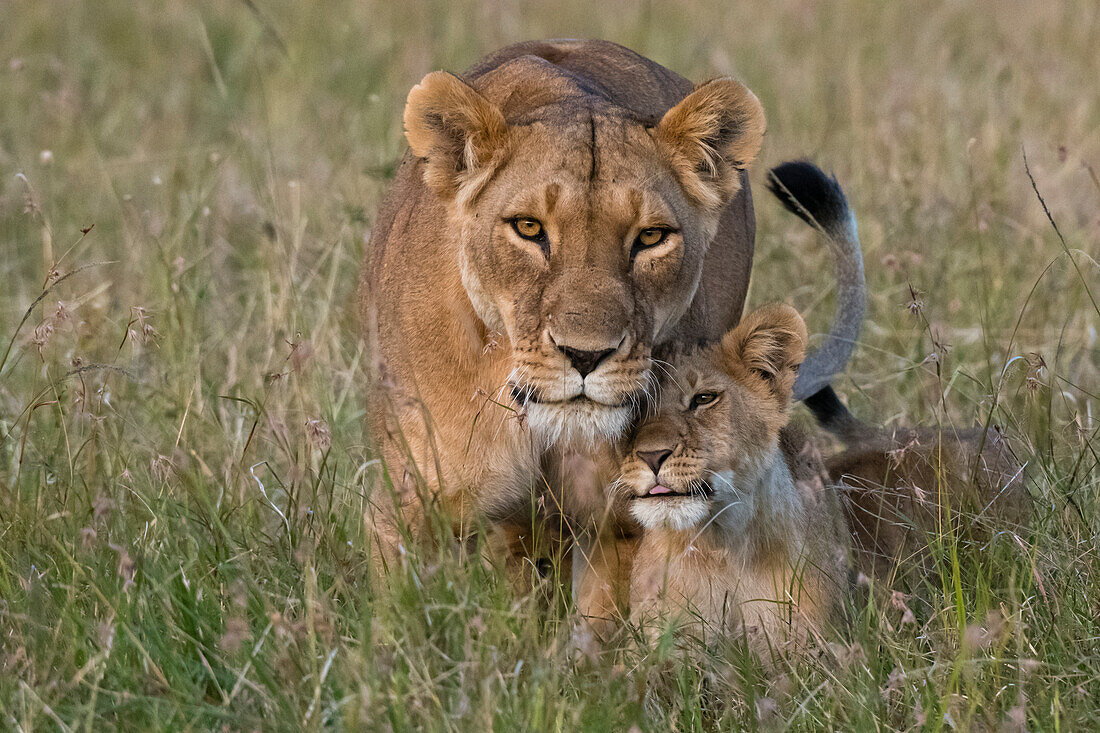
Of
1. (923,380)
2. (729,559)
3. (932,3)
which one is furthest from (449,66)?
(729,559)

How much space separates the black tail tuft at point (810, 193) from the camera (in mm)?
3488

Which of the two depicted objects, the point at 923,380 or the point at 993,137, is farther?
the point at 993,137

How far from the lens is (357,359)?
4.08 m

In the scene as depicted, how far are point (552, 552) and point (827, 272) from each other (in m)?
2.15

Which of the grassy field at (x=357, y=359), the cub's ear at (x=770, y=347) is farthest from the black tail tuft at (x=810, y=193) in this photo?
the cub's ear at (x=770, y=347)

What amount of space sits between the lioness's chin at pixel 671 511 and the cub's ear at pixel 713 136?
64cm

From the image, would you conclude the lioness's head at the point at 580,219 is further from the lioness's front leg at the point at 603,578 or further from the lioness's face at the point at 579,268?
the lioness's front leg at the point at 603,578

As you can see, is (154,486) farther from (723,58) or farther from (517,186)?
(723,58)

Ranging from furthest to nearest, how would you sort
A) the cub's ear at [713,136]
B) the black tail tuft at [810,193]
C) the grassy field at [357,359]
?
the black tail tuft at [810,193] < the cub's ear at [713,136] < the grassy field at [357,359]

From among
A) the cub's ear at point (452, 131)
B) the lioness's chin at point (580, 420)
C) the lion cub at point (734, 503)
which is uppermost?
the cub's ear at point (452, 131)

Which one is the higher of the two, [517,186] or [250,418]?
[517,186]

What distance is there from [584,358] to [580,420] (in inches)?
5.8

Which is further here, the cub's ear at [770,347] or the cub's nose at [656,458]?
the cub's ear at [770,347]

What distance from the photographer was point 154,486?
3.21 m
